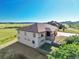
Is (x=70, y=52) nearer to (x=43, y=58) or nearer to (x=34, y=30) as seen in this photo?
(x=43, y=58)

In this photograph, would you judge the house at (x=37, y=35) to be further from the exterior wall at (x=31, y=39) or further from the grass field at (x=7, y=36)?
the grass field at (x=7, y=36)

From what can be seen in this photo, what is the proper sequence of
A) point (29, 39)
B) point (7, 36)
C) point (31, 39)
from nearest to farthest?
point (31, 39)
point (29, 39)
point (7, 36)

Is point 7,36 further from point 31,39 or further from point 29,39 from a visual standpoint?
point 31,39

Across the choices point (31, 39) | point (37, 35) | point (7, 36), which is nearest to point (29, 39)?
point (31, 39)

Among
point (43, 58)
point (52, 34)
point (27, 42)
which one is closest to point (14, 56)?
point (43, 58)

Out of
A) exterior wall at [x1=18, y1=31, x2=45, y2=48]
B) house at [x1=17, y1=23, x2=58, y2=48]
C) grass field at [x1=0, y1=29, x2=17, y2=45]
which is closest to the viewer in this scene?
exterior wall at [x1=18, y1=31, x2=45, y2=48]

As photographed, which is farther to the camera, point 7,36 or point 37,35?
point 7,36

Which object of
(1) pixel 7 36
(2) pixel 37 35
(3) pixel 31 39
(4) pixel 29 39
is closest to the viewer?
(2) pixel 37 35

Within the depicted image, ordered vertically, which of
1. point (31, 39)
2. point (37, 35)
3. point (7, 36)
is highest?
point (37, 35)

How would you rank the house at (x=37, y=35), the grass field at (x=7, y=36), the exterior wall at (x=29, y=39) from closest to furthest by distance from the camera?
the exterior wall at (x=29, y=39), the house at (x=37, y=35), the grass field at (x=7, y=36)

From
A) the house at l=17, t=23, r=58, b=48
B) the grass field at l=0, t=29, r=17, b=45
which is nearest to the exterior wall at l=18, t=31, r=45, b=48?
the house at l=17, t=23, r=58, b=48

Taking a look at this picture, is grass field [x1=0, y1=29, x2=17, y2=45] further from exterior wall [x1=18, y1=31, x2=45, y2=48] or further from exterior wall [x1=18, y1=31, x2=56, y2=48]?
exterior wall [x1=18, y1=31, x2=56, y2=48]

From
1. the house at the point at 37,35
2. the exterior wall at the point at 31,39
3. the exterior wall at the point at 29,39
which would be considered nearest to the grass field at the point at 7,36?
the exterior wall at the point at 29,39
